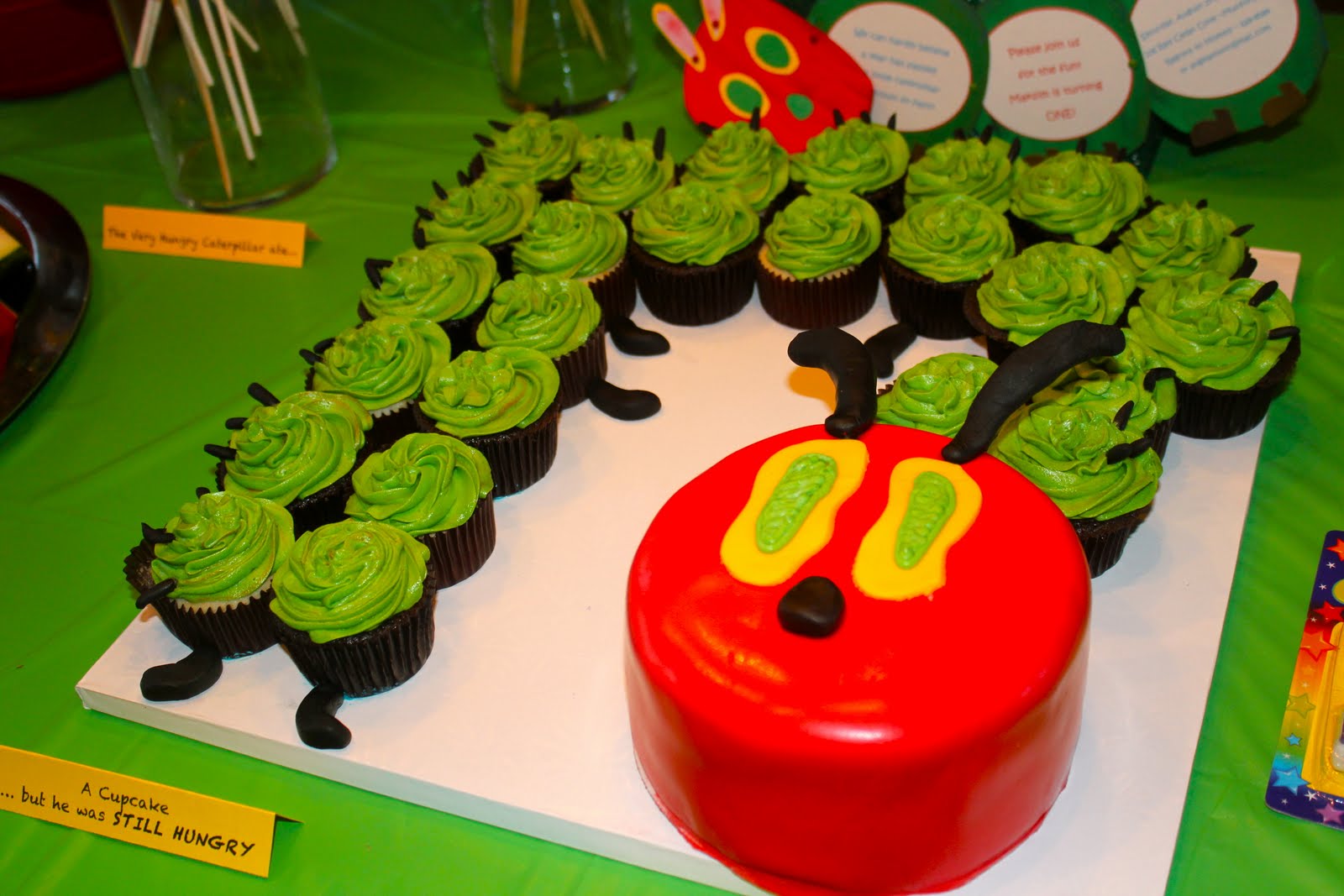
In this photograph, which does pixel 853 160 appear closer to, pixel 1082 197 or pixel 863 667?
pixel 1082 197

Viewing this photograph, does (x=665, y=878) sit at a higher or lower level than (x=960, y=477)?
lower

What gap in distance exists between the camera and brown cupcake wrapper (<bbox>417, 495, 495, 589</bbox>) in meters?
2.53

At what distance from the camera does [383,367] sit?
280cm

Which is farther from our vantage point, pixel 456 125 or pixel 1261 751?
pixel 456 125

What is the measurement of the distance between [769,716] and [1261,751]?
40.2 inches

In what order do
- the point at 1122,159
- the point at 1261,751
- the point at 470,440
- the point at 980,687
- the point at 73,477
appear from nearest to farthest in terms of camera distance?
the point at 980,687 < the point at 1261,751 < the point at 470,440 < the point at 73,477 < the point at 1122,159

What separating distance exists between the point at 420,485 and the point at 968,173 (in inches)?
64.3

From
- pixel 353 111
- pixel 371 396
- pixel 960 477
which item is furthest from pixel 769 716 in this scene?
pixel 353 111

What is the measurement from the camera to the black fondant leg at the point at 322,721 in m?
2.32

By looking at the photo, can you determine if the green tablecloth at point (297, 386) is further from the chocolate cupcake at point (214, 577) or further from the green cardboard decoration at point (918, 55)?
the green cardboard decoration at point (918, 55)

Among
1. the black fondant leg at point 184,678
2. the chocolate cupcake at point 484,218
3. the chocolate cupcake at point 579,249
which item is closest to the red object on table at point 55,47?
the chocolate cupcake at point 484,218

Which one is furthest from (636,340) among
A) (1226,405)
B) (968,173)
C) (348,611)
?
(1226,405)

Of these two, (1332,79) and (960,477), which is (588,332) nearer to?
(960,477)

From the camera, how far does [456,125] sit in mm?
4406
